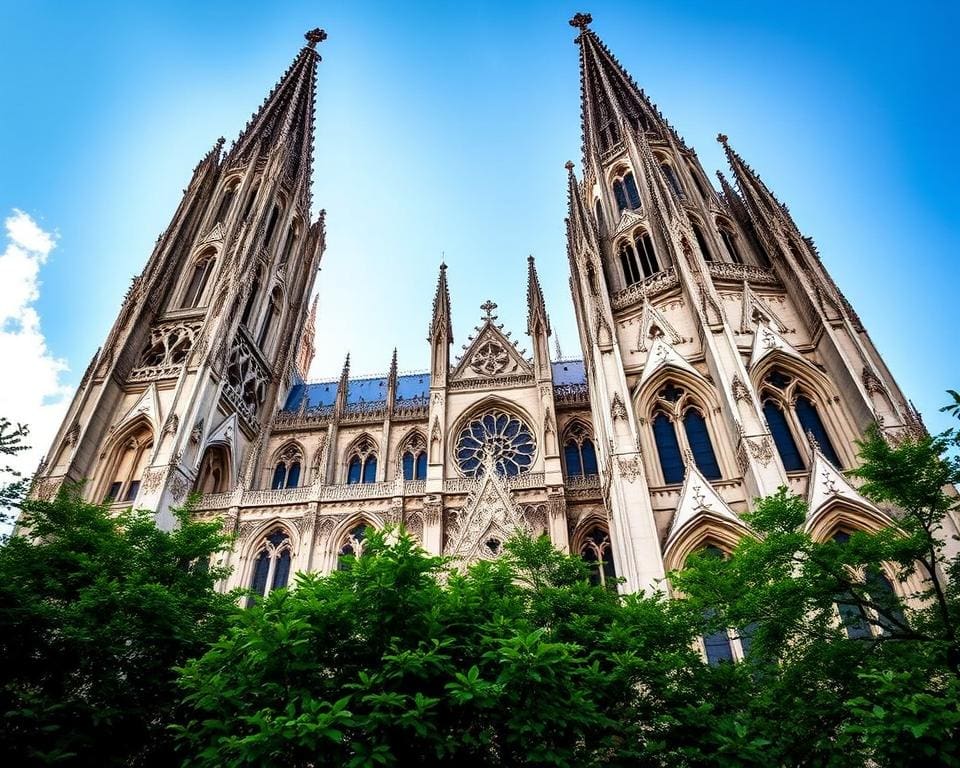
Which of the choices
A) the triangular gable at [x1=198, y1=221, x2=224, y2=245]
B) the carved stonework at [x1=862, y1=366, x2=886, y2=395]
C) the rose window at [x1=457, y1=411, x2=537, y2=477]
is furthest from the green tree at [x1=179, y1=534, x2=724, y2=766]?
the triangular gable at [x1=198, y1=221, x2=224, y2=245]

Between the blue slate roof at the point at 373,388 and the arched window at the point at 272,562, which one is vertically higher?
the blue slate roof at the point at 373,388

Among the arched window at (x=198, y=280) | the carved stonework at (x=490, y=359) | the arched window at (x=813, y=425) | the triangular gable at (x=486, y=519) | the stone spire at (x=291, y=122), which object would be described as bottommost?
the triangular gable at (x=486, y=519)

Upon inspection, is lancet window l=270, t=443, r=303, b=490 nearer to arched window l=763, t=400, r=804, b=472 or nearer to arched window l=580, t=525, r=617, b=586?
arched window l=580, t=525, r=617, b=586

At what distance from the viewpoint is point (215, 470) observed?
2800 cm

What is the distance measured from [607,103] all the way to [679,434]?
26.0m

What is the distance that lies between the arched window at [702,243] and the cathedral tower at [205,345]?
2231 centimetres

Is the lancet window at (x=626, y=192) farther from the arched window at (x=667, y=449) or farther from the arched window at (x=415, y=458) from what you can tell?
the arched window at (x=415, y=458)

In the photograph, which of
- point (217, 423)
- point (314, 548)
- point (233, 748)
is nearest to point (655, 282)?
point (314, 548)

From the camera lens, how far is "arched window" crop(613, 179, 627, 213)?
30.1 meters

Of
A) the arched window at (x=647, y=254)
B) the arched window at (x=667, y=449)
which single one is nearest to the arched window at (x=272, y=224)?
the arched window at (x=647, y=254)

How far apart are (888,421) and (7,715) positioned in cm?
2105

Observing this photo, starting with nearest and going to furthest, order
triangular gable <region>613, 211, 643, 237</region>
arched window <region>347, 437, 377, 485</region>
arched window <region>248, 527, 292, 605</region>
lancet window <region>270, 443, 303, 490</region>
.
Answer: arched window <region>248, 527, 292, 605</region>, triangular gable <region>613, 211, 643, 237</region>, arched window <region>347, 437, 377, 485</region>, lancet window <region>270, 443, 303, 490</region>

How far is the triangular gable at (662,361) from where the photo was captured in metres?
20.9

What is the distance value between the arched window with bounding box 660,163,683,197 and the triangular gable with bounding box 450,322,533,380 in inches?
435
